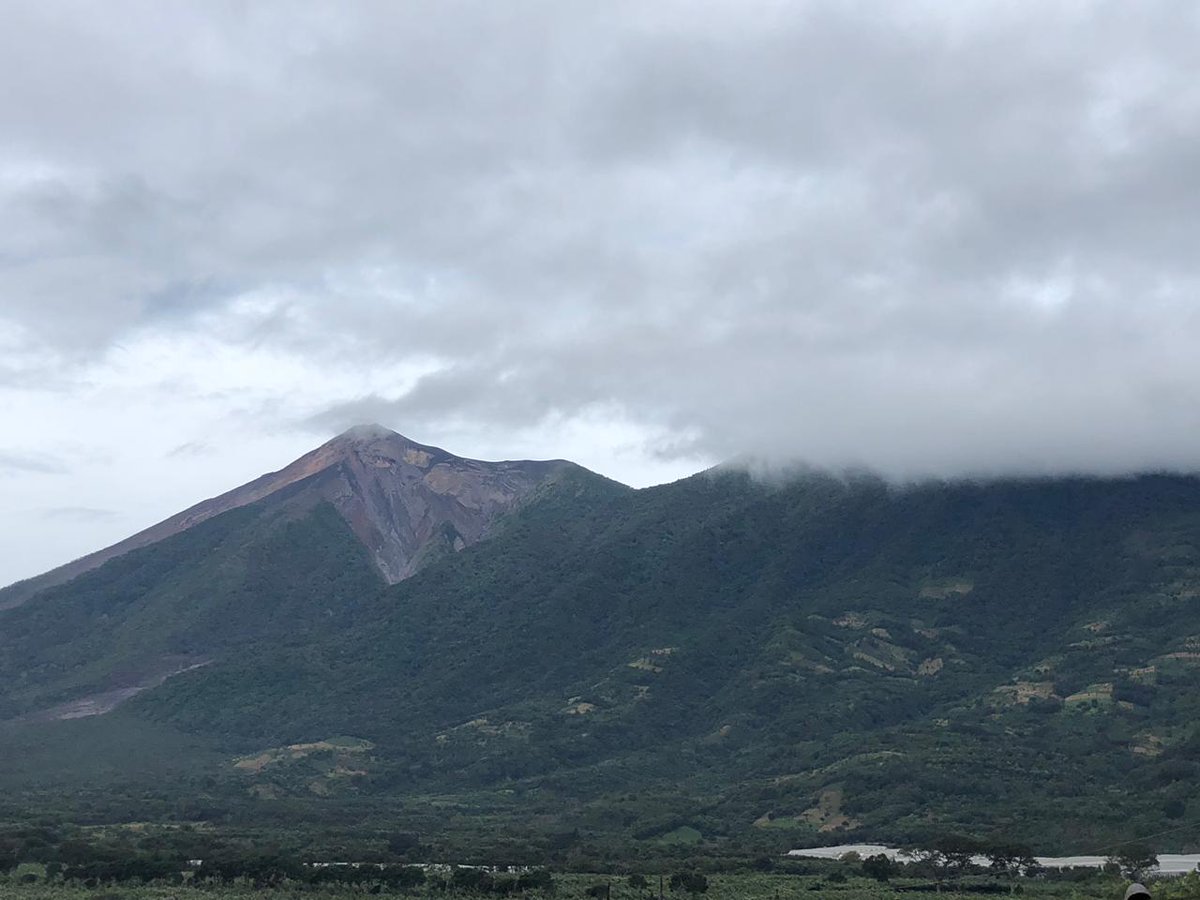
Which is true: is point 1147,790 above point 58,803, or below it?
below

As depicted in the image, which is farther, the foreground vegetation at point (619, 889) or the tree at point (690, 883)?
the tree at point (690, 883)

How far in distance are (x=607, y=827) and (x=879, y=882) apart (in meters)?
59.5

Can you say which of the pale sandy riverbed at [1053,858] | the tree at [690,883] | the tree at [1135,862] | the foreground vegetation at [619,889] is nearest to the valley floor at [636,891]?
the foreground vegetation at [619,889]

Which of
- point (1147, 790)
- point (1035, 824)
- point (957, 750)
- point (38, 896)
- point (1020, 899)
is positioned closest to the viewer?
point (38, 896)

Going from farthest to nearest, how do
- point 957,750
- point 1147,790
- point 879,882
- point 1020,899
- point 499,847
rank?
1. point 957,750
2. point 1147,790
3. point 499,847
4. point 879,882
5. point 1020,899

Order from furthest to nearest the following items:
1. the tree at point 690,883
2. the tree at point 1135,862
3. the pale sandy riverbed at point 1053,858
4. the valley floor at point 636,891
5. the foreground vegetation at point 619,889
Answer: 1. the pale sandy riverbed at point 1053,858
2. the tree at point 1135,862
3. the tree at point 690,883
4. the foreground vegetation at point 619,889
5. the valley floor at point 636,891

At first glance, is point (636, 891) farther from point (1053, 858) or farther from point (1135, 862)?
point (1053, 858)

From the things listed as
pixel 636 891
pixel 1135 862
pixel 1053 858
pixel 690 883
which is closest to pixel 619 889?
pixel 636 891

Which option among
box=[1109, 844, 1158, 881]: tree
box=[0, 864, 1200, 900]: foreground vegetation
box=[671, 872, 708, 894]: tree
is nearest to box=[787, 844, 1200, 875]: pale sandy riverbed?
box=[1109, 844, 1158, 881]: tree

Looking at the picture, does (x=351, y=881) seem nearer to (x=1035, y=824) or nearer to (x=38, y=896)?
(x=38, y=896)

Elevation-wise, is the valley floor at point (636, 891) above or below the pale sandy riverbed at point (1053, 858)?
above

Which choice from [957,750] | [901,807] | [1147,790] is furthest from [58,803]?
[1147,790]

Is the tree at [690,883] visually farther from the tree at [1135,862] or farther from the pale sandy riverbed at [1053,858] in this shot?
the tree at [1135,862]

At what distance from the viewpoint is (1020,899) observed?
4026 inches
